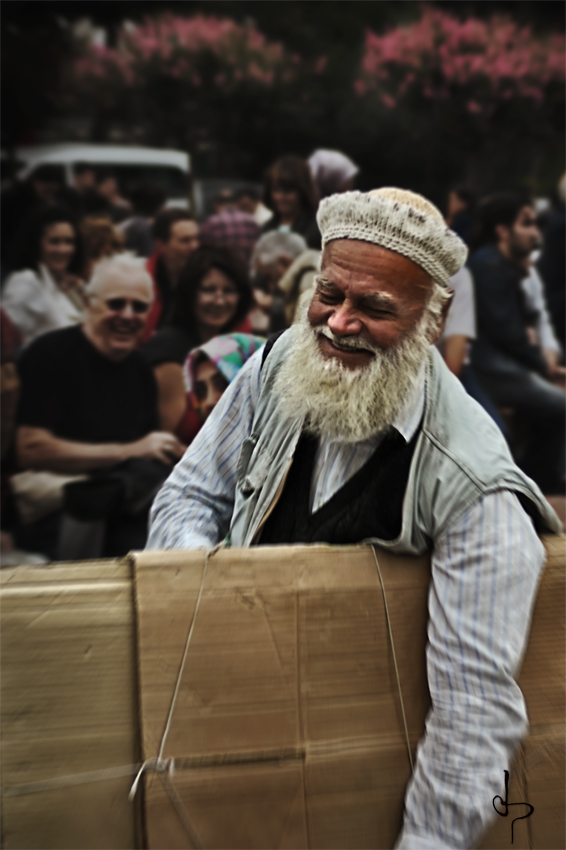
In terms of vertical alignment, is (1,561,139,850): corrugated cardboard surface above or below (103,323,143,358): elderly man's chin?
below

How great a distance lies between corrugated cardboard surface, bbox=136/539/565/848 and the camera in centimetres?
150

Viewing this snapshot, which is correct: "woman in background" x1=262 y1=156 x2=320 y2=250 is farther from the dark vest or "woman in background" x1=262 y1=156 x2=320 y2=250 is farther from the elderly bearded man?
the dark vest

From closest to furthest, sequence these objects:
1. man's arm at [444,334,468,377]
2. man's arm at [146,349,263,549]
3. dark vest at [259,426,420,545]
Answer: dark vest at [259,426,420,545] → man's arm at [146,349,263,549] → man's arm at [444,334,468,377]

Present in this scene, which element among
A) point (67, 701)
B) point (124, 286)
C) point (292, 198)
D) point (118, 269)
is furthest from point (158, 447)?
point (67, 701)

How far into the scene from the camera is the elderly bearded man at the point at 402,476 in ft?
5.10

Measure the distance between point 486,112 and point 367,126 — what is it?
805mm

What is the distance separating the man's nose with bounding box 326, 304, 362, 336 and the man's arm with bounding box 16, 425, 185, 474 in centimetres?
274

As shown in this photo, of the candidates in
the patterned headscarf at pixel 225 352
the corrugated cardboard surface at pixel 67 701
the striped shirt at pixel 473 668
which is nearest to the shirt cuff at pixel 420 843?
the striped shirt at pixel 473 668

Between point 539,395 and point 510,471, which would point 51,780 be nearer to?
point 510,471

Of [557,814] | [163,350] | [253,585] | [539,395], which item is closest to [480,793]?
[557,814]

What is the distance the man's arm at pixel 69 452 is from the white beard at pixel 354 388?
8.62 feet

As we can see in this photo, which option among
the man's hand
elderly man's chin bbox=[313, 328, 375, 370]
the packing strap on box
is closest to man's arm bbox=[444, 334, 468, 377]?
the man's hand

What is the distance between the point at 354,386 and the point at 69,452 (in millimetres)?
2891

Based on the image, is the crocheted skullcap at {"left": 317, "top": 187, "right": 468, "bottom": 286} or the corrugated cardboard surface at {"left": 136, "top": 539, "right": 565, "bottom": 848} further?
the crocheted skullcap at {"left": 317, "top": 187, "right": 468, "bottom": 286}
